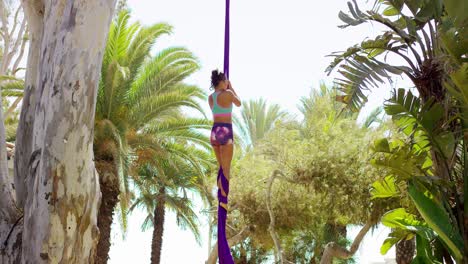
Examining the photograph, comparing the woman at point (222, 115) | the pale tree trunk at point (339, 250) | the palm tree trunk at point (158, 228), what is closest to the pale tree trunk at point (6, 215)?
the woman at point (222, 115)

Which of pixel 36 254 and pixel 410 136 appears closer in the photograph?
pixel 36 254

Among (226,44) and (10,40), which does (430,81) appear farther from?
(10,40)

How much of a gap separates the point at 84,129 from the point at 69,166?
32 centimetres

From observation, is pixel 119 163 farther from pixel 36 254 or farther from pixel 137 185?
pixel 36 254

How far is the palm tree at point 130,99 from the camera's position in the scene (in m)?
13.7

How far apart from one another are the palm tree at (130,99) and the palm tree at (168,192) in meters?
2.01

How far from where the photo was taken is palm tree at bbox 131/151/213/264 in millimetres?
17344

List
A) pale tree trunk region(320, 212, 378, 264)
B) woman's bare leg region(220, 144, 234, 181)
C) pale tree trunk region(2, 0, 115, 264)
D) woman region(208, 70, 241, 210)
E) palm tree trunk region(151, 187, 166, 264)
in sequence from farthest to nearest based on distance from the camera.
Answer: palm tree trunk region(151, 187, 166, 264) → pale tree trunk region(320, 212, 378, 264) → woman's bare leg region(220, 144, 234, 181) → woman region(208, 70, 241, 210) → pale tree trunk region(2, 0, 115, 264)

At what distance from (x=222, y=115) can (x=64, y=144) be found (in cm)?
231

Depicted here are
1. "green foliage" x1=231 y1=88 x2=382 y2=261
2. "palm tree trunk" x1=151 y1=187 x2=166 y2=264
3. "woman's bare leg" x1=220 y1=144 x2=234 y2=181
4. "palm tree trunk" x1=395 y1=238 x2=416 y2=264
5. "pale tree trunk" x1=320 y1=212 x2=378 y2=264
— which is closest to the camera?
"woman's bare leg" x1=220 y1=144 x2=234 y2=181

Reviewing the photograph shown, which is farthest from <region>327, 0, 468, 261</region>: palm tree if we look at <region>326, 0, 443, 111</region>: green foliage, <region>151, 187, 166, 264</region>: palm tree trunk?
<region>151, 187, 166, 264</region>: palm tree trunk

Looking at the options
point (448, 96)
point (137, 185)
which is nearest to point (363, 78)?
point (448, 96)

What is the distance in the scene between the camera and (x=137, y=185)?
1897cm

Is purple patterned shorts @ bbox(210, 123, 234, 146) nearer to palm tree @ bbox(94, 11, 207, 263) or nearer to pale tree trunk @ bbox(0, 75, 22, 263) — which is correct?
pale tree trunk @ bbox(0, 75, 22, 263)
